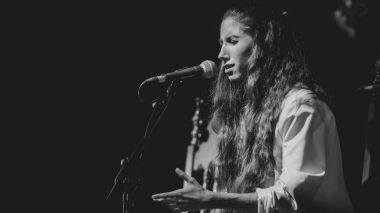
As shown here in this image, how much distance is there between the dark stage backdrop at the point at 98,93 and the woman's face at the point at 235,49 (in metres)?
1.04

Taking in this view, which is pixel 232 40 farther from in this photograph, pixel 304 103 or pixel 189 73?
pixel 304 103

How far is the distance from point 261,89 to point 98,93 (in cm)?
153

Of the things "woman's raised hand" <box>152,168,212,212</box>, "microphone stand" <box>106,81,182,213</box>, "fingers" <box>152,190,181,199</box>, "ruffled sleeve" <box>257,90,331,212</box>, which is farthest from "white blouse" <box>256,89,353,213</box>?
"microphone stand" <box>106,81,182,213</box>

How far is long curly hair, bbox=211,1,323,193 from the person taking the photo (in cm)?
217

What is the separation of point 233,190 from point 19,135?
166cm

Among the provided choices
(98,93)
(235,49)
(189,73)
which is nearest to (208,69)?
(189,73)

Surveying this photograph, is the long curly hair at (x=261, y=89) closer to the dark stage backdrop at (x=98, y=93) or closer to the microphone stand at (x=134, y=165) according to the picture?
the microphone stand at (x=134, y=165)

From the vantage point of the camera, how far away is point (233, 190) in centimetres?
231

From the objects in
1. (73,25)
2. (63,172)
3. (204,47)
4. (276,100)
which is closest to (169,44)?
(204,47)

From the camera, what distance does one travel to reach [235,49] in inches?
91.7

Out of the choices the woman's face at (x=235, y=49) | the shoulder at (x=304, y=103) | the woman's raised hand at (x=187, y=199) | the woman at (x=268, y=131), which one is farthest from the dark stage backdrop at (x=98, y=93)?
the woman's raised hand at (x=187, y=199)

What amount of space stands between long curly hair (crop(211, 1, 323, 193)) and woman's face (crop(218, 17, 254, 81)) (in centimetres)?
3

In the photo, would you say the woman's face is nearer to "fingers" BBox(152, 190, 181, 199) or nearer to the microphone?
the microphone

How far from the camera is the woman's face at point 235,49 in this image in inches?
91.7
